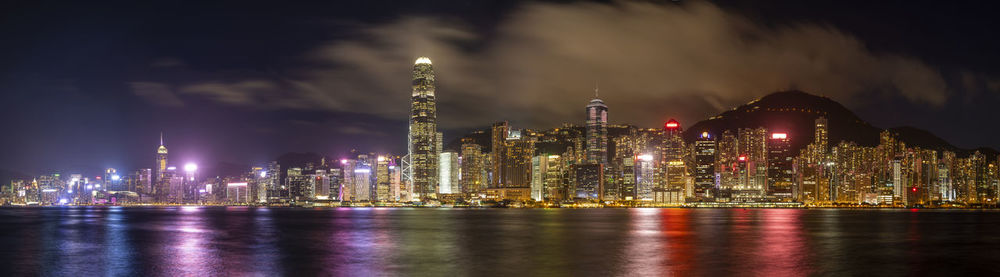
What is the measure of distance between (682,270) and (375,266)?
18.4m

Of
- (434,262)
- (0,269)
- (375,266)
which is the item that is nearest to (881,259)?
(434,262)

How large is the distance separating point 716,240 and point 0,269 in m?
56.5

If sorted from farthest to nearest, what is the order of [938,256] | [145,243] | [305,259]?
[145,243]
[938,256]
[305,259]

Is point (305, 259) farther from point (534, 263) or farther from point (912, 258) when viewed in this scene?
point (912, 258)

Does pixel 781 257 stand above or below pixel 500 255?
below

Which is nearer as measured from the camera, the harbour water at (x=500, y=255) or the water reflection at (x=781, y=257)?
the water reflection at (x=781, y=257)

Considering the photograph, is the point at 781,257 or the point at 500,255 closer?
the point at 781,257

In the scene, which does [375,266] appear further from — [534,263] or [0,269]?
[0,269]

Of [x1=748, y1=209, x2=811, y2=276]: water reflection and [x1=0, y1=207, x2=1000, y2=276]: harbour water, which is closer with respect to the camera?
[x1=748, y1=209, x2=811, y2=276]: water reflection

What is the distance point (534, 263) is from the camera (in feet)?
166

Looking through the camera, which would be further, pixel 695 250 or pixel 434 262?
pixel 695 250

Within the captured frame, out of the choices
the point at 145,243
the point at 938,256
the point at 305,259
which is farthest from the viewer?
the point at 145,243

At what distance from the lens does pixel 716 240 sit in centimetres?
7425

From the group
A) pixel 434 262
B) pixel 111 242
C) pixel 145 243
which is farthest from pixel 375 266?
pixel 111 242
